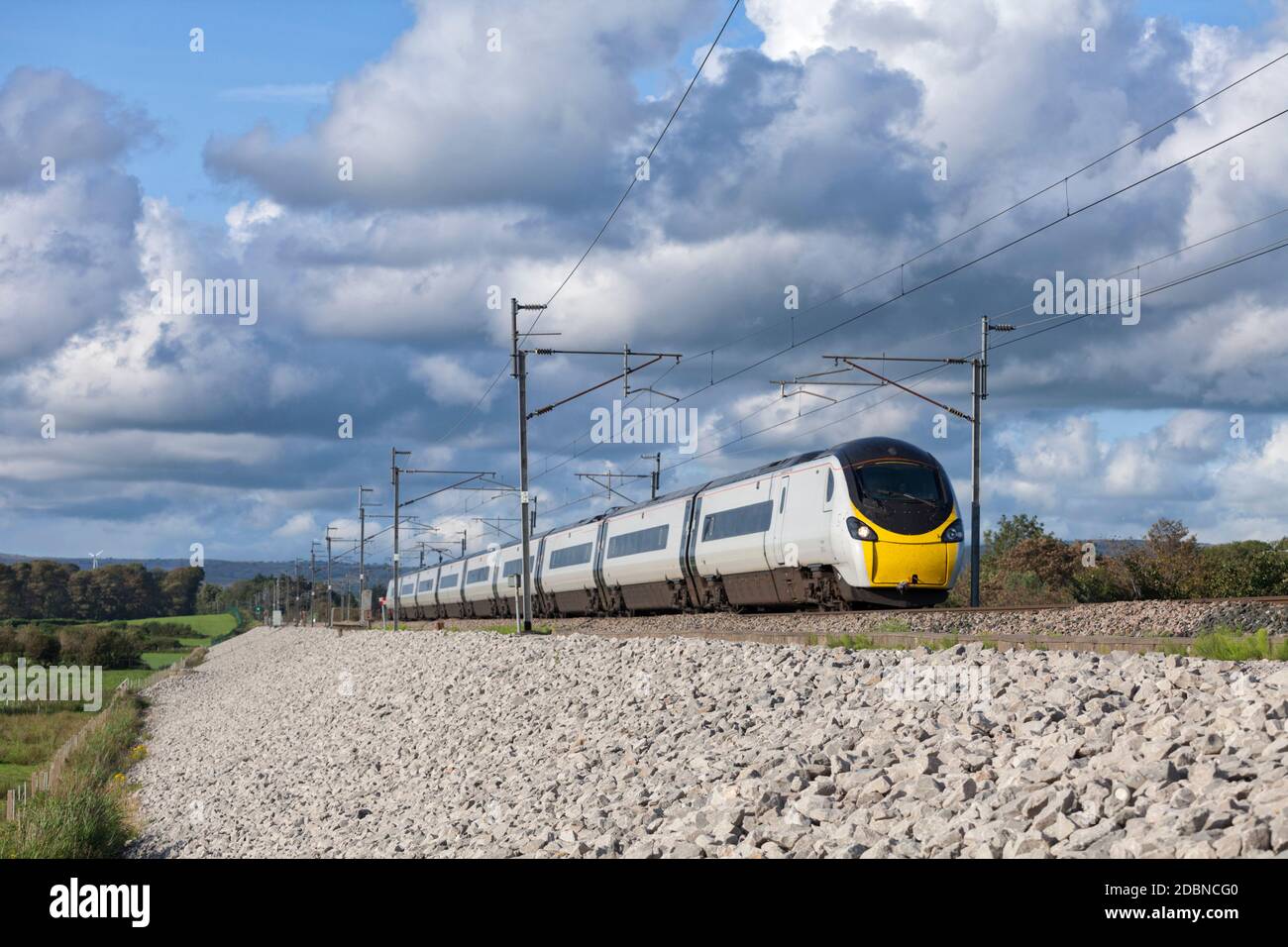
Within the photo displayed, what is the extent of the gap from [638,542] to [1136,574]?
20.5m

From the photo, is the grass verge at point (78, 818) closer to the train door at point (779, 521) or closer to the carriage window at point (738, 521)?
the train door at point (779, 521)

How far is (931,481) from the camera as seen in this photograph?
1045 inches

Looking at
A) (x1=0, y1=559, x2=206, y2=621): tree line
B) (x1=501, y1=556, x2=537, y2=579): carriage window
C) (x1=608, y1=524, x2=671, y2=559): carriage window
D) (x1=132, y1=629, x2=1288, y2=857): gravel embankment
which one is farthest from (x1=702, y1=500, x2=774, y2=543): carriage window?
(x1=0, y1=559, x2=206, y2=621): tree line

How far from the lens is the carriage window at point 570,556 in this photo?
4369 centimetres

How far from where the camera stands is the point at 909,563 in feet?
83.3

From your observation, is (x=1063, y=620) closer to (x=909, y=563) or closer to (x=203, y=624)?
(x=909, y=563)

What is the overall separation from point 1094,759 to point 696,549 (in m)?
24.3

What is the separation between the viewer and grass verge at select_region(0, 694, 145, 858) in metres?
23.4

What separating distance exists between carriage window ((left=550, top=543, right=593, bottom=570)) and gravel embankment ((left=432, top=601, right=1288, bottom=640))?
17797 millimetres

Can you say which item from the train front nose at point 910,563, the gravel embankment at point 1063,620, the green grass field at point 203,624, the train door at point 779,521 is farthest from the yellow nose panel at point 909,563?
the green grass field at point 203,624

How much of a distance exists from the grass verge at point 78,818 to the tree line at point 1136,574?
64.9ft

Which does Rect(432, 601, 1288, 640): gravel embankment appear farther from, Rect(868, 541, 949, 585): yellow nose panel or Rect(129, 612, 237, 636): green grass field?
Rect(129, 612, 237, 636): green grass field
